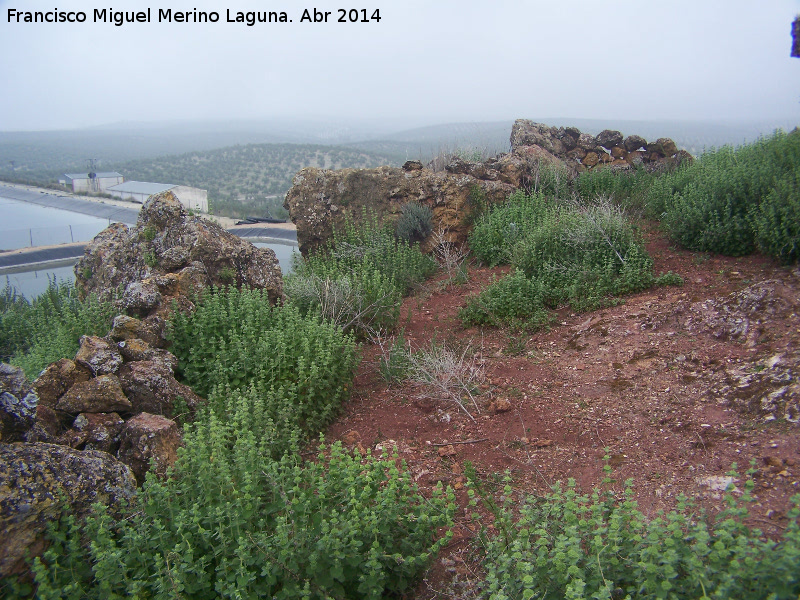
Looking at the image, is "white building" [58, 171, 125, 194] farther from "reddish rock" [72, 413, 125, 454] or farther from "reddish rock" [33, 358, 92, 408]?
"reddish rock" [72, 413, 125, 454]

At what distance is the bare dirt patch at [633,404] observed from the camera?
3.18 meters

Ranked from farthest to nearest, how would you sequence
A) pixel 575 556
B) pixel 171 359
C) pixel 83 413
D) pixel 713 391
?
pixel 171 359
pixel 713 391
pixel 83 413
pixel 575 556

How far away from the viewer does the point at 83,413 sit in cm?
349

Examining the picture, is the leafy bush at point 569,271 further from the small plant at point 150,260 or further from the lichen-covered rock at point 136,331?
the small plant at point 150,260

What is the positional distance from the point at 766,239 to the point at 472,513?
14.4 feet

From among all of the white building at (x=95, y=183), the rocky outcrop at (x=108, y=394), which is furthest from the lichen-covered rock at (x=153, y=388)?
the white building at (x=95, y=183)

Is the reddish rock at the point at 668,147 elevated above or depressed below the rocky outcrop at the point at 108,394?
above

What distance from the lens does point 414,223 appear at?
27.7ft

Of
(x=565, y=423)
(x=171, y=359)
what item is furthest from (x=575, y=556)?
(x=171, y=359)

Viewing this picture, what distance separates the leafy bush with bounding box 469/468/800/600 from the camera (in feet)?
5.73

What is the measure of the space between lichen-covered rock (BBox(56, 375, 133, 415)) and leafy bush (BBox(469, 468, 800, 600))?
2.48 m

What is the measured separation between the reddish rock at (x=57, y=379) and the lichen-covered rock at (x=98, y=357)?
0.16 ft

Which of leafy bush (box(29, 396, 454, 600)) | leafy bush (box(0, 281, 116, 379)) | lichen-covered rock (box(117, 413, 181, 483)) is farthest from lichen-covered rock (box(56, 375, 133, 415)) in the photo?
leafy bush (box(0, 281, 116, 379))

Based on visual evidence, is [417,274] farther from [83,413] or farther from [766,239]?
[83,413]
